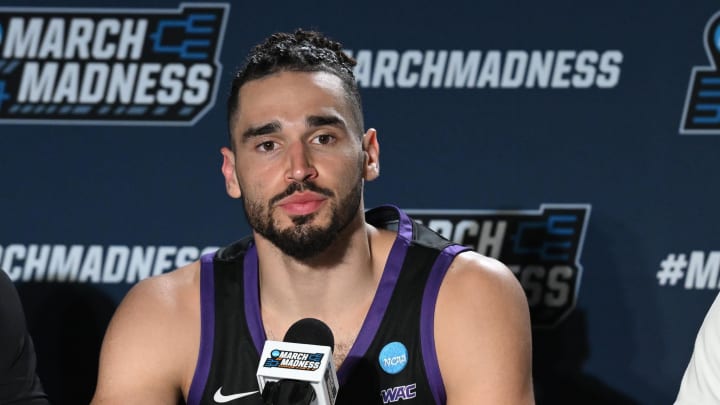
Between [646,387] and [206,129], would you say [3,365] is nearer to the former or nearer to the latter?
[206,129]

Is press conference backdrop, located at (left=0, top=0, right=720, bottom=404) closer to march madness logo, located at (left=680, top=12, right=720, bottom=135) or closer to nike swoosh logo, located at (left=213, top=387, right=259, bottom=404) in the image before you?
march madness logo, located at (left=680, top=12, right=720, bottom=135)

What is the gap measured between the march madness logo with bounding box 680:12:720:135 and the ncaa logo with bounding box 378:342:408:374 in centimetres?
109

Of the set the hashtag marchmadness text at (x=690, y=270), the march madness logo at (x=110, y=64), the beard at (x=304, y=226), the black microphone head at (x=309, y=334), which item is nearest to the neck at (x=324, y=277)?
the beard at (x=304, y=226)

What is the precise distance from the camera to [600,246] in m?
2.82

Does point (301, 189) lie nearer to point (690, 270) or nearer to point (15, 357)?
point (15, 357)

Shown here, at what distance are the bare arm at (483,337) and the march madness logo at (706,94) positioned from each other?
35.1 inches

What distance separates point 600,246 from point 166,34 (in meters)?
1.24

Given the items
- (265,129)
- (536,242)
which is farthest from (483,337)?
(536,242)

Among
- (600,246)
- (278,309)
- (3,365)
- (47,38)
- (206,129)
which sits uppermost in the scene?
(47,38)

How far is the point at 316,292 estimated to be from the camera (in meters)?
2.18

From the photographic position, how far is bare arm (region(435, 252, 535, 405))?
2.03 meters

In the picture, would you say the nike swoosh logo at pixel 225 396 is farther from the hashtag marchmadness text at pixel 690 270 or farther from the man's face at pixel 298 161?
the hashtag marchmadness text at pixel 690 270

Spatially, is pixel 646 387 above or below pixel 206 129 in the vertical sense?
below

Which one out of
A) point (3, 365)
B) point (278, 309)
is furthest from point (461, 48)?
point (3, 365)
